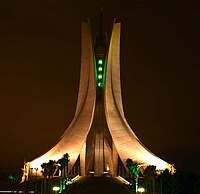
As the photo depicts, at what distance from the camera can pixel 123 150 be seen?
25.5 m

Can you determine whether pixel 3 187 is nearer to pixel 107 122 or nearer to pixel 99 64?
pixel 107 122

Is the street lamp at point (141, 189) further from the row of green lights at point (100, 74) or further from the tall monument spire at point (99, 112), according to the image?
the row of green lights at point (100, 74)

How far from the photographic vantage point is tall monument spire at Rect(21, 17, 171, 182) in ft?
86.8

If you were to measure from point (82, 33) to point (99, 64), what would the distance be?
265 cm

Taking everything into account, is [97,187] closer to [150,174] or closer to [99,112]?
[150,174]

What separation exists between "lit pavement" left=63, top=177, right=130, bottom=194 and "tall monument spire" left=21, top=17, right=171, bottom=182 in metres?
3.92

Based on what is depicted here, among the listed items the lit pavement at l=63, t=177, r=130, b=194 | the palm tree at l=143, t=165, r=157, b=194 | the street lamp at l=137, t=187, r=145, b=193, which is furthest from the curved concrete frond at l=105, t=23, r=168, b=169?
the palm tree at l=143, t=165, r=157, b=194

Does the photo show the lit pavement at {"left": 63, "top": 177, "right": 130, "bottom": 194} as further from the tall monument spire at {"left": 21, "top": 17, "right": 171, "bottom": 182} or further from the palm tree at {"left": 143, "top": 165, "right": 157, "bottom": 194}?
the tall monument spire at {"left": 21, "top": 17, "right": 171, "bottom": 182}

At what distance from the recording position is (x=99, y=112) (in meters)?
27.8

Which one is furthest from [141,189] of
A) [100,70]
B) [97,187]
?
[100,70]

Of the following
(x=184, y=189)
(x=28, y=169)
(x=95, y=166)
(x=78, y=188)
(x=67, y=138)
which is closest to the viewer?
(x=184, y=189)

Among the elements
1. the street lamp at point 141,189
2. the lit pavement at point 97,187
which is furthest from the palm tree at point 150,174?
the lit pavement at point 97,187

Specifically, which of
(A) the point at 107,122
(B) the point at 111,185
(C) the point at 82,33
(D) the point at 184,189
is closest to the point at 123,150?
(A) the point at 107,122

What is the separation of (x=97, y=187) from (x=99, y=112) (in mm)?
7876
